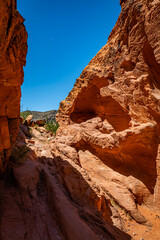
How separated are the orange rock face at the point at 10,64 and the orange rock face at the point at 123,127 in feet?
7.37

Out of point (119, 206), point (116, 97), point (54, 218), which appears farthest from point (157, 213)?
point (116, 97)

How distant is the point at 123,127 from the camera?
557 centimetres

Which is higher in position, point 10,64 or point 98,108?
point 10,64

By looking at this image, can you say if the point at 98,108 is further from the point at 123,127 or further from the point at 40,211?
the point at 40,211

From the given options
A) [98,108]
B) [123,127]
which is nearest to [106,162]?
[123,127]

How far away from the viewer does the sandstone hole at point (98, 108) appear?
5656 millimetres

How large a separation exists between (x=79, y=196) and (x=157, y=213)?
2.82m

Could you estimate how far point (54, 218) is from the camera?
262 centimetres

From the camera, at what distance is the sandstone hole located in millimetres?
5656

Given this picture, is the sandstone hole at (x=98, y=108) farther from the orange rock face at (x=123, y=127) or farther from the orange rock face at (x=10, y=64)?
the orange rock face at (x=10, y=64)

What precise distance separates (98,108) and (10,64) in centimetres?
477

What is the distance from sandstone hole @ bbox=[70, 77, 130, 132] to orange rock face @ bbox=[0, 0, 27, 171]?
3861 mm

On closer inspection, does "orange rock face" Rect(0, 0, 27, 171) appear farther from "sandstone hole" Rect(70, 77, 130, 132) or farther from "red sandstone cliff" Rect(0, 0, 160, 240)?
"sandstone hole" Rect(70, 77, 130, 132)

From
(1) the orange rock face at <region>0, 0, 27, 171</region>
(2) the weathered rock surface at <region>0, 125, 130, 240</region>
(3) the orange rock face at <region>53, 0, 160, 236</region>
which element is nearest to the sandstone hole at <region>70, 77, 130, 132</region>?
(3) the orange rock face at <region>53, 0, 160, 236</region>
